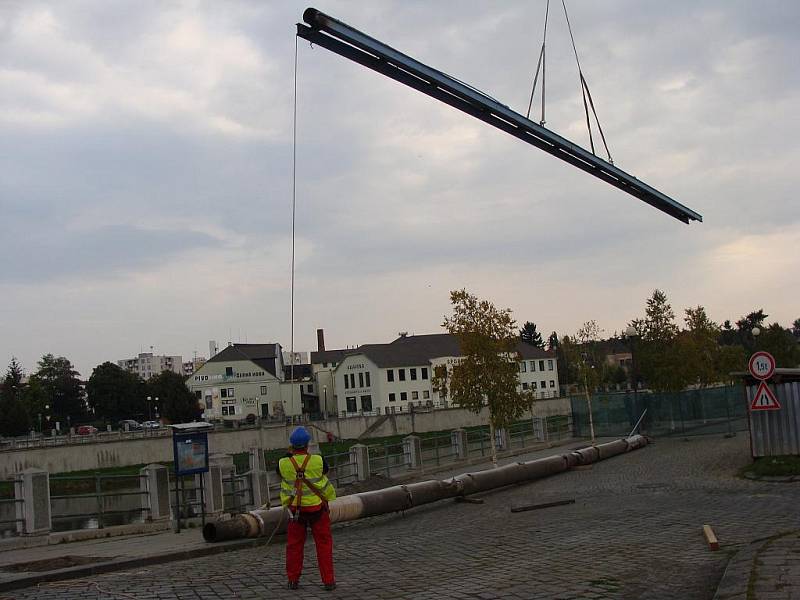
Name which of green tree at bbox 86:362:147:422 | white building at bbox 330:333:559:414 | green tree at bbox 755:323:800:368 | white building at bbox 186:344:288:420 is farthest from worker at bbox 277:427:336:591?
green tree at bbox 86:362:147:422

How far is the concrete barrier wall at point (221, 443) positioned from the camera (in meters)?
54.4

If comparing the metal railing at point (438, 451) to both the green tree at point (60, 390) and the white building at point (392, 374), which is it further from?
the green tree at point (60, 390)

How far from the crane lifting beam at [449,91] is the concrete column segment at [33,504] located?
9365mm

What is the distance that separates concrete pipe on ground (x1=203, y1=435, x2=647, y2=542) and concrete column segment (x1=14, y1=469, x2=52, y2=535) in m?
4.07

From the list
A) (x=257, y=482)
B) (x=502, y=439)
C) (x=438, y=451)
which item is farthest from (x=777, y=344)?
(x=257, y=482)

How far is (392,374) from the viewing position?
314 ft

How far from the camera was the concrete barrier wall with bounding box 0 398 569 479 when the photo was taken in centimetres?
5444

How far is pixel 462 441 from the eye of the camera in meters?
30.1

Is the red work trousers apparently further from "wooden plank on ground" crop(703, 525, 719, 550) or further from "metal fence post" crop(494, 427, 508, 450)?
"metal fence post" crop(494, 427, 508, 450)

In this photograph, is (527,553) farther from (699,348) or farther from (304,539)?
(699,348)

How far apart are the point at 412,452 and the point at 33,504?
42.3 ft

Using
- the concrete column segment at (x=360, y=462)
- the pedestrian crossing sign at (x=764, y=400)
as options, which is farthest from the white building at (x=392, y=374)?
the pedestrian crossing sign at (x=764, y=400)

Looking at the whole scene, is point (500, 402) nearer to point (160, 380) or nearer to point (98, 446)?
point (98, 446)

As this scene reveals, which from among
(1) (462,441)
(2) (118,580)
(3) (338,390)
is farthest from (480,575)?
(3) (338,390)
